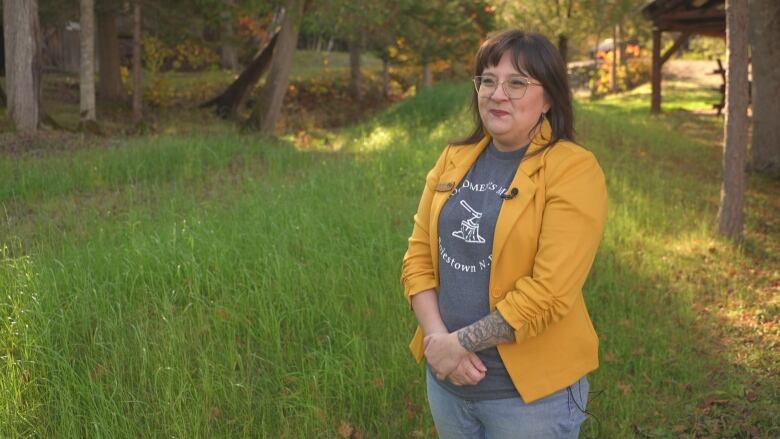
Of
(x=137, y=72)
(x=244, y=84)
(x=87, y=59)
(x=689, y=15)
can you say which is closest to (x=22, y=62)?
(x=87, y=59)

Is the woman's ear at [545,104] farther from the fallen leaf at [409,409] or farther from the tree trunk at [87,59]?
the tree trunk at [87,59]

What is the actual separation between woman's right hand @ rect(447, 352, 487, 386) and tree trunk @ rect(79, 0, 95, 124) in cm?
1371

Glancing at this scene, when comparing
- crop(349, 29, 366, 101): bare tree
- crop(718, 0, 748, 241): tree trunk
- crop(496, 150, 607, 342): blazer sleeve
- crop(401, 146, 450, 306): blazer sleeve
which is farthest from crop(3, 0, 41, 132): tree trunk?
crop(349, 29, 366, 101): bare tree

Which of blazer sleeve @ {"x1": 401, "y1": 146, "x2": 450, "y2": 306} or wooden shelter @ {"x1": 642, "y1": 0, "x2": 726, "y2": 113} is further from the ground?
wooden shelter @ {"x1": 642, "y1": 0, "x2": 726, "y2": 113}

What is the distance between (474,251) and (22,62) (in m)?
12.5

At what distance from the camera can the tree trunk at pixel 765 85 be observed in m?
10.8

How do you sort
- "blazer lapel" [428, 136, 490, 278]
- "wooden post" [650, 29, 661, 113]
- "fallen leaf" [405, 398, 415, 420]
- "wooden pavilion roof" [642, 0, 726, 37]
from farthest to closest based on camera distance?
"wooden post" [650, 29, 661, 113], "wooden pavilion roof" [642, 0, 726, 37], "fallen leaf" [405, 398, 415, 420], "blazer lapel" [428, 136, 490, 278]

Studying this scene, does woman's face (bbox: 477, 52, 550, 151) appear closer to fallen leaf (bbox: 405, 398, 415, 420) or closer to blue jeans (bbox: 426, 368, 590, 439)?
blue jeans (bbox: 426, 368, 590, 439)

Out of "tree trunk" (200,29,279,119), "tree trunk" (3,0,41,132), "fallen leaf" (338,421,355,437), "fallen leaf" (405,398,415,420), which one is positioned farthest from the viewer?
"tree trunk" (200,29,279,119)

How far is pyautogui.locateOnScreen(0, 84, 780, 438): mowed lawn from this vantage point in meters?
3.84

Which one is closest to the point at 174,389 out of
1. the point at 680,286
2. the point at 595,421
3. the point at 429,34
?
the point at 595,421

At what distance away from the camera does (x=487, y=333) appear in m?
2.20

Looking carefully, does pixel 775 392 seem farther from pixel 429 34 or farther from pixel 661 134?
pixel 429 34

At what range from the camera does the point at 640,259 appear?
6738 millimetres
